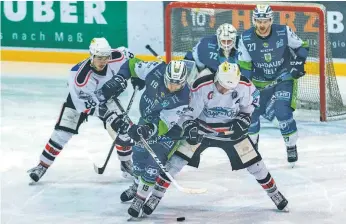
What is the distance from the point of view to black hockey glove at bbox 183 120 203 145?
18.8 ft

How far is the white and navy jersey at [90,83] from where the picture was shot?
254 inches

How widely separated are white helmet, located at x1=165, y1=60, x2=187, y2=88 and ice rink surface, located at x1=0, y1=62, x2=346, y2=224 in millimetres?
771

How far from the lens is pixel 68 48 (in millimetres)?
9547

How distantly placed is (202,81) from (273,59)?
1288 mm

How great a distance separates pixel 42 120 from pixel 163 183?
2.49 metres

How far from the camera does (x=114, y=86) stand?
6355 millimetres

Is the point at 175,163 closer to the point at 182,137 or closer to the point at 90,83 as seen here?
the point at 182,137

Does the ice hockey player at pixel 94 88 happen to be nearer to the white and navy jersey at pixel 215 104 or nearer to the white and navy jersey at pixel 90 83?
the white and navy jersey at pixel 90 83

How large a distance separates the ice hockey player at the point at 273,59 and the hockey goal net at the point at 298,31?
99 centimetres

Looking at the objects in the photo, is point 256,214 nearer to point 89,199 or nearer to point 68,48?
point 89,199

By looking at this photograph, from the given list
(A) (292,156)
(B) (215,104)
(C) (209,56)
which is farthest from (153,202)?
(A) (292,156)

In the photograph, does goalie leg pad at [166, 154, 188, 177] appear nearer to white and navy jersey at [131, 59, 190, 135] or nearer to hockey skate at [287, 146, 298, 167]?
white and navy jersey at [131, 59, 190, 135]

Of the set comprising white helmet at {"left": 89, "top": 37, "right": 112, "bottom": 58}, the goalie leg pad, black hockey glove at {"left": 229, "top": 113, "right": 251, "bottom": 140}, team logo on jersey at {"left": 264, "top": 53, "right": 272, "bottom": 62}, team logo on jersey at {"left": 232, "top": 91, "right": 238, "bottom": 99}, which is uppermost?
white helmet at {"left": 89, "top": 37, "right": 112, "bottom": 58}

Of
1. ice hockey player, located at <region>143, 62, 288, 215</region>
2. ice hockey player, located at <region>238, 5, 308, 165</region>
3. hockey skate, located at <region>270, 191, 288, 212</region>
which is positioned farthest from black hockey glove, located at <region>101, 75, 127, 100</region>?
hockey skate, located at <region>270, 191, 288, 212</region>
